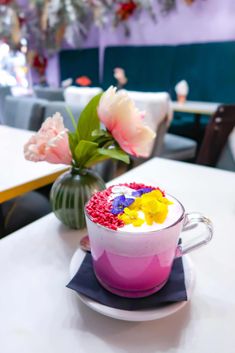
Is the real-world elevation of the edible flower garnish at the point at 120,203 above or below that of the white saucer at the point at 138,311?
above

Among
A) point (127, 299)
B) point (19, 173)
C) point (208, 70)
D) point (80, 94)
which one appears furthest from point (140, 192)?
point (208, 70)

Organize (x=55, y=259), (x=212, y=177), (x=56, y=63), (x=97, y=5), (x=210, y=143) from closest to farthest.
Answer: (x=55, y=259) → (x=212, y=177) → (x=210, y=143) → (x=97, y=5) → (x=56, y=63)

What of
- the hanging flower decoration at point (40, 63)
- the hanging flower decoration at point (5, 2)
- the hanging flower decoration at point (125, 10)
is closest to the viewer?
the hanging flower decoration at point (125, 10)

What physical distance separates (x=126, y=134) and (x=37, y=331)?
0.36 meters

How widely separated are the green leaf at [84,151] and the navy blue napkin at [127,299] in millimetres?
227

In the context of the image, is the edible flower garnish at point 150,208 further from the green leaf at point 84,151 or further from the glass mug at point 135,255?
the green leaf at point 84,151

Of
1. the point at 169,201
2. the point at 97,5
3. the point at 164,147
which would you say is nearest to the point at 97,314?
the point at 169,201

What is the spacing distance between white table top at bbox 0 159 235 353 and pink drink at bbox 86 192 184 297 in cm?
5

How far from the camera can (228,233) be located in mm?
615

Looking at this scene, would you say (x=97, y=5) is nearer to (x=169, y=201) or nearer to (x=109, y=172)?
(x=109, y=172)

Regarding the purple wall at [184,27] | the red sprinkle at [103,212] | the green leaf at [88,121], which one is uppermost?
the purple wall at [184,27]

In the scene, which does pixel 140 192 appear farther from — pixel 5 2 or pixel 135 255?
pixel 5 2

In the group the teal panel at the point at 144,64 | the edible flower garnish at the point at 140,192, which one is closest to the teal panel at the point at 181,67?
the teal panel at the point at 144,64

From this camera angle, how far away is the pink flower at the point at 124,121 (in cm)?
54
